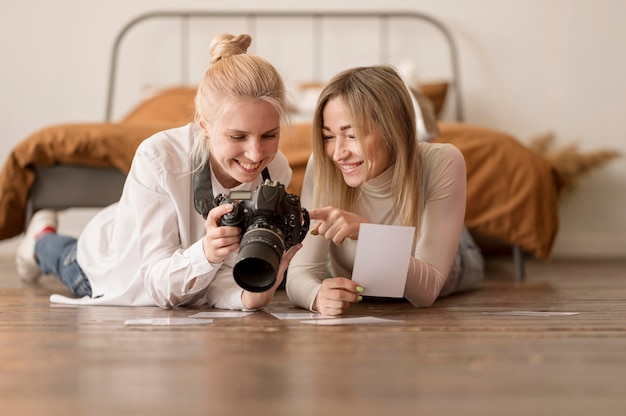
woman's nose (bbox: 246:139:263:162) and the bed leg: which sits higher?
woman's nose (bbox: 246:139:263:162)

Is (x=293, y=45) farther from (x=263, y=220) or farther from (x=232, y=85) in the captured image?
(x=263, y=220)

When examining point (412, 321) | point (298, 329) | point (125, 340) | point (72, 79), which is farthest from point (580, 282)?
point (72, 79)

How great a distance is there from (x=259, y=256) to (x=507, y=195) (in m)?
1.29

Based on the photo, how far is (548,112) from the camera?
319 cm

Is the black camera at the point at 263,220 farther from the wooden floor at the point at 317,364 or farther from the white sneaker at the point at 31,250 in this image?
the white sneaker at the point at 31,250

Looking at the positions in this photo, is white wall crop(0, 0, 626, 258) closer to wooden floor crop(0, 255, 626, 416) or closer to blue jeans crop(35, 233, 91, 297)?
blue jeans crop(35, 233, 91, 297)

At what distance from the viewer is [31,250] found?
201cm

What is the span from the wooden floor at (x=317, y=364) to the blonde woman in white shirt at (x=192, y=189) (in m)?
0.06

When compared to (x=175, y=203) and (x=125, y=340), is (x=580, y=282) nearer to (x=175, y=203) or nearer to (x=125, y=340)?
(x=175, y=203)

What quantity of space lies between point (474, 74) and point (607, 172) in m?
0.63

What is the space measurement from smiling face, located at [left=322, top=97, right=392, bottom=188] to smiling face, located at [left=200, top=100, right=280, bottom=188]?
101 mm

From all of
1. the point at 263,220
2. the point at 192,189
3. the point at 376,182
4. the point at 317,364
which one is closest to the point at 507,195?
the point at 376,182

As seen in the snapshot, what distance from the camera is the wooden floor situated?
78cm

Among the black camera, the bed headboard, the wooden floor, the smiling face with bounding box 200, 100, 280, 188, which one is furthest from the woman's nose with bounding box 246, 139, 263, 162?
the bed headboard
